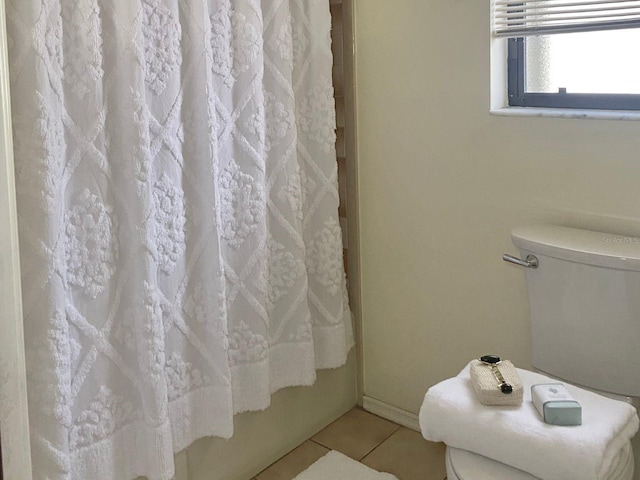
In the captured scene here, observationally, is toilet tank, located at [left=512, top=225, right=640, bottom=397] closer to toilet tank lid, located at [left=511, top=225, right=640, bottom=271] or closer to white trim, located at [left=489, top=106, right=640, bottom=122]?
toilet tank lid, located at [left=511, top=225, right=640, bottom=271]

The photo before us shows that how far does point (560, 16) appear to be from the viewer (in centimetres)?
206

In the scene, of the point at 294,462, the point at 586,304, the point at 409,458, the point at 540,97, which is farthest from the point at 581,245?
the point at 294,462

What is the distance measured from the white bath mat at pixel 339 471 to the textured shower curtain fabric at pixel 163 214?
0.28 m

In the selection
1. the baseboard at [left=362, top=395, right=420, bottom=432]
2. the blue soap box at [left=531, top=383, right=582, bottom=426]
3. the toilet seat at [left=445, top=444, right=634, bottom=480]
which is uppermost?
the blue soap box at [left=531, top=383, right=582, bottom=426]

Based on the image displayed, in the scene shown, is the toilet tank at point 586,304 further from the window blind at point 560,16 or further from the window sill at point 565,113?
the window blind at point 560,16

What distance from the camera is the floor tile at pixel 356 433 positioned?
99.0 inches

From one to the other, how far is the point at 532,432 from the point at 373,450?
0.95 metres

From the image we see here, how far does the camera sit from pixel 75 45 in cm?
165

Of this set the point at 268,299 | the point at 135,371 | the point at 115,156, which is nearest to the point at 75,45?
the point at 115,156

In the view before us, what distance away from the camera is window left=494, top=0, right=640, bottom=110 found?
1.99 m

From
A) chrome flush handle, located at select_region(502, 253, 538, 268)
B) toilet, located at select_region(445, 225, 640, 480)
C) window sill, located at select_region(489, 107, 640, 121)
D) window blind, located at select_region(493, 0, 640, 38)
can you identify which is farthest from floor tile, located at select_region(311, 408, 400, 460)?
window blind, located at select_region(493, 0, 640, 38)

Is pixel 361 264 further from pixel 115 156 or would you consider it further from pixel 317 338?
pixel 115 156

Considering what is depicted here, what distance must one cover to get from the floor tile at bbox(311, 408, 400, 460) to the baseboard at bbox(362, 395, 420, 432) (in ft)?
0.06

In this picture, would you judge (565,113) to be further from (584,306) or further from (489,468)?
(489,468)
